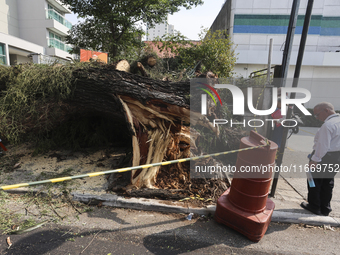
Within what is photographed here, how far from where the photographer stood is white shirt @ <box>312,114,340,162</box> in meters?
3.00

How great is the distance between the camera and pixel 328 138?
3000 millimetres

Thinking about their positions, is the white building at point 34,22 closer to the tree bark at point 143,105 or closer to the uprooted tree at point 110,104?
the uprooted tree at point 110,104

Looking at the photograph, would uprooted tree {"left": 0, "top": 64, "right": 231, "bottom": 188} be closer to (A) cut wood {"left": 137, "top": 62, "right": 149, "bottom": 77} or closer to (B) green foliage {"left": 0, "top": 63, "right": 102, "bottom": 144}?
(B) green foliage {"left": 0, "top": 63, "right": 102, "bottom": 144}

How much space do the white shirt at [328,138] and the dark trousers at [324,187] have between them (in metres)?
0.15

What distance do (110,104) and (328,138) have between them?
3.87 m

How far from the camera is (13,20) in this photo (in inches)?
1129

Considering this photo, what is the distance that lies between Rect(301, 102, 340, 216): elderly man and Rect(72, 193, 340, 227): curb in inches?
7.3

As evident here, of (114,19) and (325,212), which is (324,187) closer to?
(325,212)

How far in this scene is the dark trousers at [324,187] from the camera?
3.10m

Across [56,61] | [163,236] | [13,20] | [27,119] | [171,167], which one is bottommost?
[163,236]

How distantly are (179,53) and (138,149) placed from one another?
8.53 m

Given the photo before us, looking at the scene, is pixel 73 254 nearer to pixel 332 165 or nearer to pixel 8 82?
pixel 332 165

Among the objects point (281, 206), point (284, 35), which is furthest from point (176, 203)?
point (284, 35)

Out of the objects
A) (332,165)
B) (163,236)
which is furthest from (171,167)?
(332,165)
